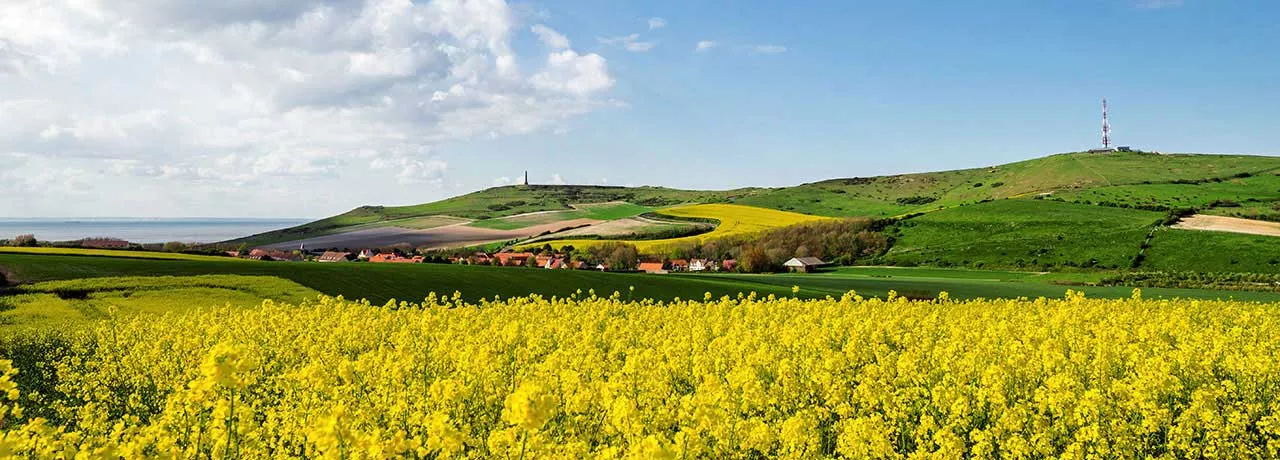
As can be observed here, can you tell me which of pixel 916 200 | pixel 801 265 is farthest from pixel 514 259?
pixel 916 200

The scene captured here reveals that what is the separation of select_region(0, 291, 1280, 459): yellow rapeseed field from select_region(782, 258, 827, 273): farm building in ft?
237

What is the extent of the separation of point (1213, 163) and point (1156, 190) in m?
64.6

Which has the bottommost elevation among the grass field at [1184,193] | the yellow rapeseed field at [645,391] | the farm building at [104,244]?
the yellow rapeseed field at [645,391]

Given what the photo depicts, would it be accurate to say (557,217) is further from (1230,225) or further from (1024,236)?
(1230,225)

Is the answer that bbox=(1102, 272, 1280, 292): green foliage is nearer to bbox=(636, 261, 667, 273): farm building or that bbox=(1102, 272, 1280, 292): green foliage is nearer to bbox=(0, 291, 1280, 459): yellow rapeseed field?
bbox=(636, 261, 667, 273): farm building

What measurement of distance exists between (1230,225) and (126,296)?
11230cm

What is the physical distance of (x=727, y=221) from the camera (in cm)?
13688

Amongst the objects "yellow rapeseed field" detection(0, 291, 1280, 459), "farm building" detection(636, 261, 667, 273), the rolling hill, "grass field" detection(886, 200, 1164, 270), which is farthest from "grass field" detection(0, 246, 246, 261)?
"grass field" detection(886, 200, 1164, 270)

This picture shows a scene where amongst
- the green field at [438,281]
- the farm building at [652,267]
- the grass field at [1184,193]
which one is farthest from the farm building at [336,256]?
the grass field at [1184,193]

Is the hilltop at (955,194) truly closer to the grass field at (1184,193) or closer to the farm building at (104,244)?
the grass field at (1184,193)

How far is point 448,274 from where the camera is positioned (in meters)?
42.4

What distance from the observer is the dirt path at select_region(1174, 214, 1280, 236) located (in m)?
87.9

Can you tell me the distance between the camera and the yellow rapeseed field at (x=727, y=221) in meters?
107

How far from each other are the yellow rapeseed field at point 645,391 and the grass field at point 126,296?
20.5 feet
